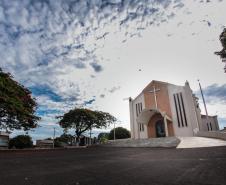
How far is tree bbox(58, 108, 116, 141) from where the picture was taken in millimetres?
37688

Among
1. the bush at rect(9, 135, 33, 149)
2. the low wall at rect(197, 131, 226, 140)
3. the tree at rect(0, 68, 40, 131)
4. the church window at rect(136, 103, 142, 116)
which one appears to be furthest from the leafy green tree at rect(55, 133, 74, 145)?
the low wall at rect(197, 131, 226, 140)

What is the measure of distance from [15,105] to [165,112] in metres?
25.0

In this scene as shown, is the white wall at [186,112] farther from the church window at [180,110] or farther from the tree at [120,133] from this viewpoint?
the tree at [120,133]

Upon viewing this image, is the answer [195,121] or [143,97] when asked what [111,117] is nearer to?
[143,97]

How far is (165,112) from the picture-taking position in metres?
33.6

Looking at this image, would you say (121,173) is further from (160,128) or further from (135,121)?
(135,121)

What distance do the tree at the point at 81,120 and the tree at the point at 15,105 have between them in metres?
16.7

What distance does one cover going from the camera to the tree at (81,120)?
37.7m

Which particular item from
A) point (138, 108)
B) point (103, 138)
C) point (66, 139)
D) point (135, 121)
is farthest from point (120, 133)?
point (66, 139)

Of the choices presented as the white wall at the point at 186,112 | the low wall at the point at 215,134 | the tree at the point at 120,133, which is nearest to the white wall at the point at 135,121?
the white wall at the point at 186,112

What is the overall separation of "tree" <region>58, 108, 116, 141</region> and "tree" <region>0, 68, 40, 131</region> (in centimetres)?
1671

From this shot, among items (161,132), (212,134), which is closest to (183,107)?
(161,132)

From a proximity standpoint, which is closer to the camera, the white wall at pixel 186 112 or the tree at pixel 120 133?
the white wall at pixel 186 112

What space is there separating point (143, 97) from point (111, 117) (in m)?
8.62
